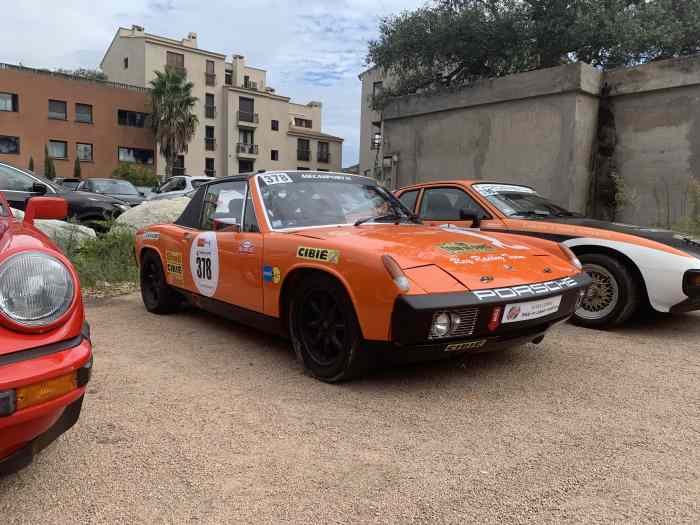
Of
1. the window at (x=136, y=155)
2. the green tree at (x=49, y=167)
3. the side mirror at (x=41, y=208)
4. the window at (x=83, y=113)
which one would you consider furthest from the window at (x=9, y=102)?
the side mirror at (x=41, y=208)

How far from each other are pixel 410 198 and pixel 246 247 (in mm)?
2900

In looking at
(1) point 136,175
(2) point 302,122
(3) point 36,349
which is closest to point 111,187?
(3) point 36,349

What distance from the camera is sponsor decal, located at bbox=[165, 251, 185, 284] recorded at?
4.70 metres

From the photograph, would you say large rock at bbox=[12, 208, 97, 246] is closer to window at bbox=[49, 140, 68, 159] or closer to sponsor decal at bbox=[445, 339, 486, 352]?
sponsor decal at bbox=[445, 339, 486, 352]

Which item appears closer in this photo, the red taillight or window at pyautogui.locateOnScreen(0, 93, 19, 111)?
the red taillight

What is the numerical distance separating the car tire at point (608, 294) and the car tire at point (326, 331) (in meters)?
2.64

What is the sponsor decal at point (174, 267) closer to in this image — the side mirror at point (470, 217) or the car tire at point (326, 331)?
the car tire at point (326, 331)

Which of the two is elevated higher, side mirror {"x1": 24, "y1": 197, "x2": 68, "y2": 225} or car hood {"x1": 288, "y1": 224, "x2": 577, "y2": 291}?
side mirror {"x1": 24, "y1": 197, "x2": 68, "y2": 225}

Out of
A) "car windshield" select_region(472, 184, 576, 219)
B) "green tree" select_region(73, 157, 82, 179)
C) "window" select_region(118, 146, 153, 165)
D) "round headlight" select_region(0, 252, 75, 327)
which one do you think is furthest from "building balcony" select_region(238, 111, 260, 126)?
"round headlight" select_region(0, 252, 75, 327)

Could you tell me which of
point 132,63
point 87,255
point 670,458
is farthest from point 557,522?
point 132,63

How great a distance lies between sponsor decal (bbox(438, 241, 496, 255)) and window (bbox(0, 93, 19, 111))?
39164 mm

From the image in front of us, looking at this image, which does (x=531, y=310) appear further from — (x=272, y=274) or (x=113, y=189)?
(x=113, y=189)

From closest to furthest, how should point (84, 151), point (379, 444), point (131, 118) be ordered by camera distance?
1. point (379, 444)
2. point (84, 151)
3. point (131, 118)

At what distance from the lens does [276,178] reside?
411 centimetres
